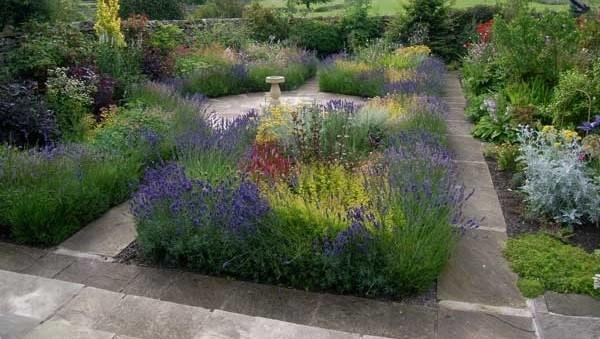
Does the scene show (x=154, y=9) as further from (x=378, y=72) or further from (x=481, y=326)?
(x=481, y=326)

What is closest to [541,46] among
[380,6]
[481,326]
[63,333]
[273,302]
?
[481,326]

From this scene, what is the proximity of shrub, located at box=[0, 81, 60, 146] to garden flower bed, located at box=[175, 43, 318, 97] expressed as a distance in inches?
119

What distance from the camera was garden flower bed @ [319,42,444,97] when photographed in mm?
7750

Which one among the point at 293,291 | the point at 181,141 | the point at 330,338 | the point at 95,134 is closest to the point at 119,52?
the point at 95,134

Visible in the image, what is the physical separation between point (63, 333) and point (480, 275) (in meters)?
2.43

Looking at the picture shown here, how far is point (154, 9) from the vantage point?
46.3 feet

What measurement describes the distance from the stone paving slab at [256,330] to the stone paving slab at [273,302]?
117 mm

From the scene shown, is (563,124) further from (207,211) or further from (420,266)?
(207,211)

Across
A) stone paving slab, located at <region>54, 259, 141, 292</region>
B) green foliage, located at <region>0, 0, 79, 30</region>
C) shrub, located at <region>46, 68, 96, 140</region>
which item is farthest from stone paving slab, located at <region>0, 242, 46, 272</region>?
green foliage, located at <region>0, 0, 79, 30</region>

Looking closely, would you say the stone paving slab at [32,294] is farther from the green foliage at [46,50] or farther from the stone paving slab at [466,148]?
the stone paving slab at [466,148]

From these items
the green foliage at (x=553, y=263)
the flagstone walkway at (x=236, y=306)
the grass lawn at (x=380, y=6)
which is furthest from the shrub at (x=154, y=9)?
the green foliage at (x=553, y=263)

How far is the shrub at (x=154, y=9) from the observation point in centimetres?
1384

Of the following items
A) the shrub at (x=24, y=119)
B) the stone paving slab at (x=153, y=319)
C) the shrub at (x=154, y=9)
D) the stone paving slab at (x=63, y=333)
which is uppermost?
the shrub at (x=154, y=9)

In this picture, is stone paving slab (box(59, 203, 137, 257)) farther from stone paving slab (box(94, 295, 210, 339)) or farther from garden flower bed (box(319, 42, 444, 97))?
garden flower bed (box(319, 42, 444, 97))
